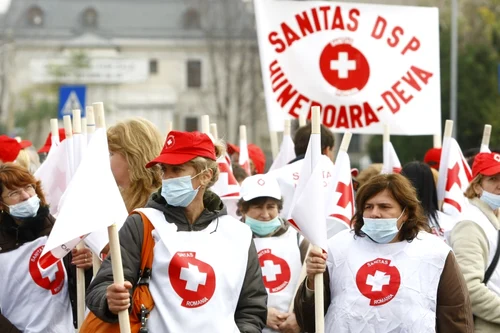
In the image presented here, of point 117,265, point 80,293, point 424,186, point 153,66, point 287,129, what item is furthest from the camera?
point 153,66

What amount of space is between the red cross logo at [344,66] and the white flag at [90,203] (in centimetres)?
506

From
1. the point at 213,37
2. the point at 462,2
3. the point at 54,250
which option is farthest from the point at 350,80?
the point at 213,37

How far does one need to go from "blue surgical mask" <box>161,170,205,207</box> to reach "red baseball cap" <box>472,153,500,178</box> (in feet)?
7.83

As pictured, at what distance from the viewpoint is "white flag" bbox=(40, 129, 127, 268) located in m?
4.82

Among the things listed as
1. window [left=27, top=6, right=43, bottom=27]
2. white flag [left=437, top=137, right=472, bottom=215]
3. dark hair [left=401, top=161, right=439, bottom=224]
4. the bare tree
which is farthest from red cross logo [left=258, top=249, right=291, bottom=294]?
window [left=27, top=6, right=43, bottom=27]

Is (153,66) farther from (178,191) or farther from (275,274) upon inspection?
(178,191)

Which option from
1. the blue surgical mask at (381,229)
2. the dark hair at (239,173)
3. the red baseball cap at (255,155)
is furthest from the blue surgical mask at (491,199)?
the red baseball cap at (255,155)

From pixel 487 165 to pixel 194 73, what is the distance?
83543mm

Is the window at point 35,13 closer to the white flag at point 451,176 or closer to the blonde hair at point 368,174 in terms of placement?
the blonde hair at point 368,174

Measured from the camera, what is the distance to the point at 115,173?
19.6 ft

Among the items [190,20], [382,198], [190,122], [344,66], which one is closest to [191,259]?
[382,198]

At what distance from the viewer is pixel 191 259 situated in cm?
502

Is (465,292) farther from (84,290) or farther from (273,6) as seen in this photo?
(273,6)

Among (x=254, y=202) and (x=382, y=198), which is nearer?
(x=382, y=198)
